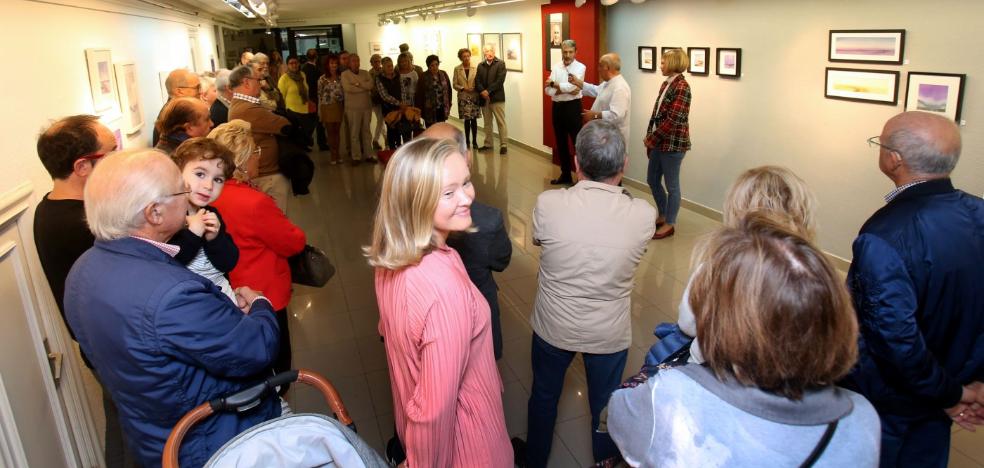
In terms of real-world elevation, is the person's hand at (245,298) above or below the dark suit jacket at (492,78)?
below

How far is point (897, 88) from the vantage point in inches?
173

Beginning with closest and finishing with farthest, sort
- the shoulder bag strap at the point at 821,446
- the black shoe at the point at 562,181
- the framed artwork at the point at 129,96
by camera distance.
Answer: the shoulder bag strap at the point at 821,446 → the framed artwork at the point at 129,96 → the black shoe at the point at 562,181

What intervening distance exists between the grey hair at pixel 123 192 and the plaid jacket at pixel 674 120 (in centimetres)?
483

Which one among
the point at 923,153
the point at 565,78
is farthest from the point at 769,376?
the point at 565,78

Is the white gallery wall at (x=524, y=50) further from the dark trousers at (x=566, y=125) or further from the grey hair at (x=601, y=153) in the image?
the grey hair at (x=601, y=153)

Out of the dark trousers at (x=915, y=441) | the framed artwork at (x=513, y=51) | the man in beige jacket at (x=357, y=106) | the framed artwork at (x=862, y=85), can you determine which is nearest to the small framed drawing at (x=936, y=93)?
the framed artwork at (x=862, y=85)

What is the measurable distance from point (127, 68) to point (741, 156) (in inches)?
229

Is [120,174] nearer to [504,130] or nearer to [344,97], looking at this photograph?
[344,97]

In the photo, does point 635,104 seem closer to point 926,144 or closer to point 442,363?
point 926,144

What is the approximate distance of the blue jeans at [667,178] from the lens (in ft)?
18.9

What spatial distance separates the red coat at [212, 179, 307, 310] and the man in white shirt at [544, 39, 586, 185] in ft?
18.2

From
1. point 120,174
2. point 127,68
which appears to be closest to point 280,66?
point 127,68

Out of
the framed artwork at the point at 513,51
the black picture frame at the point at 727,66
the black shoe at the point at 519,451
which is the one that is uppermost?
the framed artwork at the point at 513,51

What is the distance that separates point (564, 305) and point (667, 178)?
3865 mm
